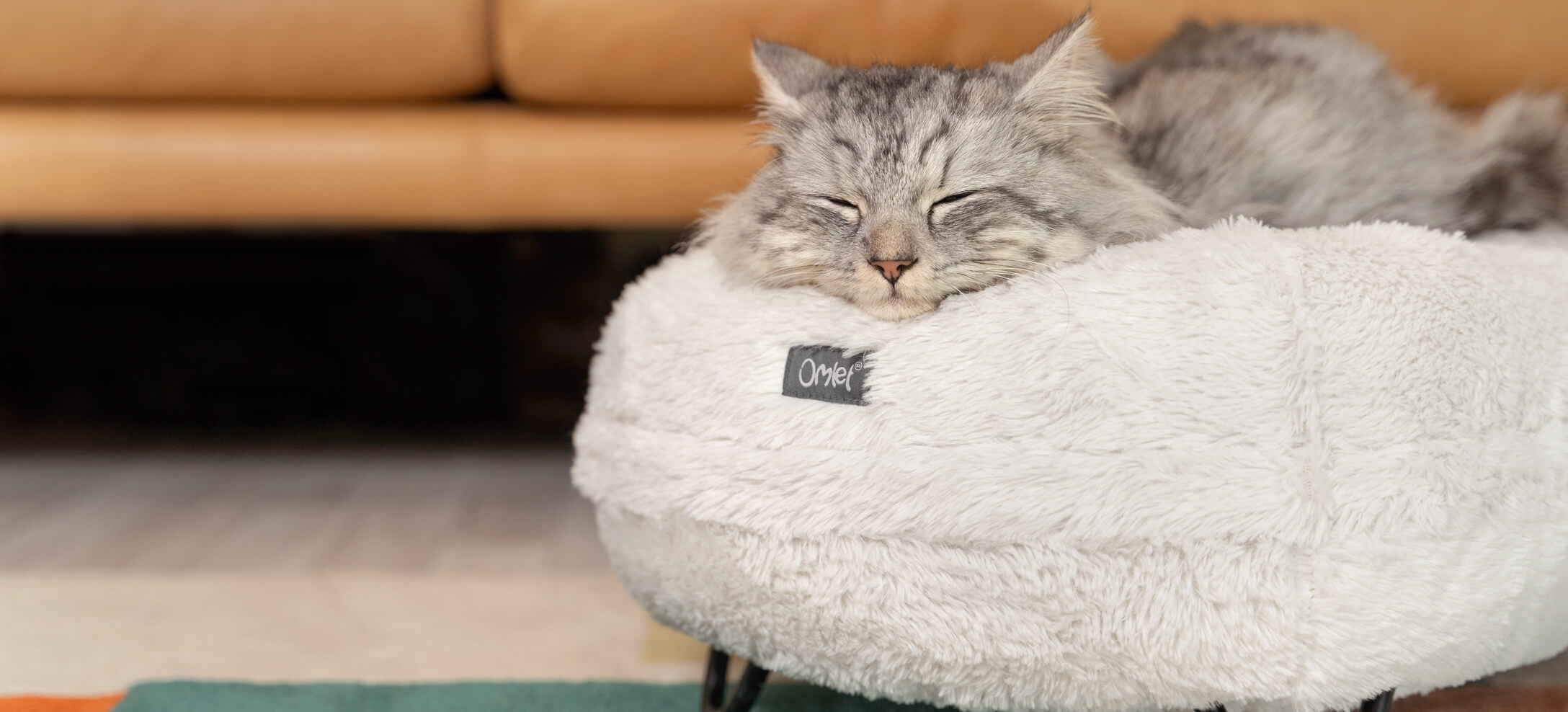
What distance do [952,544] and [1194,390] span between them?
206 millimetres

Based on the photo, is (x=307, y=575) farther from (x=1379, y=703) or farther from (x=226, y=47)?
(x=1379, y=703)

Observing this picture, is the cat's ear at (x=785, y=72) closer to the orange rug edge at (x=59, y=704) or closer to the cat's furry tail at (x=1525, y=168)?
the cat's furry tail at (x=1525, y=168)

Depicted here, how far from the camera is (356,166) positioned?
4.93ft

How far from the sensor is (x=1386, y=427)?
804 mm

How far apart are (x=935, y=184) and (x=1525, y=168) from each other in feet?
2.47

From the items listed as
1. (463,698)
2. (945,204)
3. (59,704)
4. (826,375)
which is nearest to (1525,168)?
(945,204)

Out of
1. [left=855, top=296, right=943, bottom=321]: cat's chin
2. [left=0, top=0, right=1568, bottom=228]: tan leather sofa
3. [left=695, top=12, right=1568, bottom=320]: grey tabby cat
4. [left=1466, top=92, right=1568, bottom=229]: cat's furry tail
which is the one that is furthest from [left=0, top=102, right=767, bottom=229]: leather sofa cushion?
[left=1466, top=92, right=1568, bottom=229]: cat's furry tail

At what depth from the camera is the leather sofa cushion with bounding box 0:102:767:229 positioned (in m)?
1.49

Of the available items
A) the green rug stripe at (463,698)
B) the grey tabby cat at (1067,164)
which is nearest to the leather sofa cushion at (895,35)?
the grey tabby cat at (1067,164)

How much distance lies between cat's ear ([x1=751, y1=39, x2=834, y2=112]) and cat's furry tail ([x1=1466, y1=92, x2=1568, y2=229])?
72 centimetres

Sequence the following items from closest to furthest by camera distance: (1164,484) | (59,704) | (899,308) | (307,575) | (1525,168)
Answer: (1164,484) < (899,308) < (59,704) < (1525,168) < (307,575)

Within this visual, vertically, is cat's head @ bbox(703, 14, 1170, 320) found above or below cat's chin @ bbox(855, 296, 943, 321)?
above

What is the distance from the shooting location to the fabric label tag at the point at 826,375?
85 cm

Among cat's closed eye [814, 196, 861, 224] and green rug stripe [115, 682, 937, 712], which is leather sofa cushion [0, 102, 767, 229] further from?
green rug stripe [115, 682, 937, 712]
